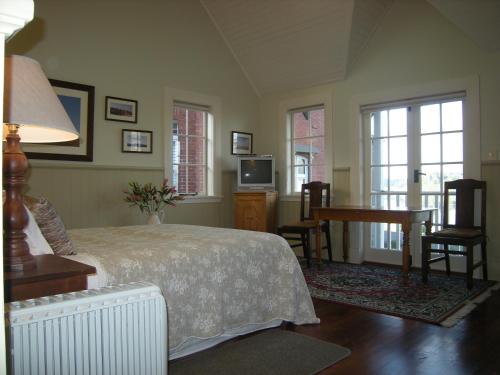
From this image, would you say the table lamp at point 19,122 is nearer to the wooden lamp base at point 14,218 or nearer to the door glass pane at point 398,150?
the wooden lamp base at point 14,218

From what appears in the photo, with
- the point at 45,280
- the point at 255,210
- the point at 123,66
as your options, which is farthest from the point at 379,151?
the point at 45,280

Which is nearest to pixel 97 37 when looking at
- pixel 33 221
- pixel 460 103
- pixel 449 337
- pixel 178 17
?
pixel 178 17

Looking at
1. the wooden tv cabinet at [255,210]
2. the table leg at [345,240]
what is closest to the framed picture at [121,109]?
the wooden tv cabinet at [255,210]

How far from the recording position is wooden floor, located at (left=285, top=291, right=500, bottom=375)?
6.81 feet

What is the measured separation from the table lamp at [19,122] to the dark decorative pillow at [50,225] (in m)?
0.46

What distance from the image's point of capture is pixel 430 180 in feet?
14.9

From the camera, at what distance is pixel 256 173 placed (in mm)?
5348

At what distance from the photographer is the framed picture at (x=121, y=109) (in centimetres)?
433

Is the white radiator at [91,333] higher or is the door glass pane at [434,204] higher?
the door glass pane at [434,204]

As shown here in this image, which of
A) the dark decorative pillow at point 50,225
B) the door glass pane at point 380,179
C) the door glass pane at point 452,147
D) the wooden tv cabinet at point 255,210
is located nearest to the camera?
the dark decorative pillow at point 50,225

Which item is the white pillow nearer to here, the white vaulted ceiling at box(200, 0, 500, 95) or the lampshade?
the lampshade

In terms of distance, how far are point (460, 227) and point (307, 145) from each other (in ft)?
7.40

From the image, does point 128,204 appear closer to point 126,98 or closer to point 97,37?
point 126,98

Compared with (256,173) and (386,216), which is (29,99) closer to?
(386,216)
